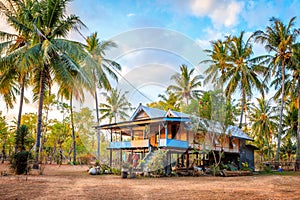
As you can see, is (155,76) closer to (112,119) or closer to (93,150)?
(112,119)

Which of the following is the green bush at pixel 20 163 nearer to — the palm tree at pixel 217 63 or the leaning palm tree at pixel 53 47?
the leaning palm tree at pixel 53 47

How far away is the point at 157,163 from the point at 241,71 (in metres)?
15.1

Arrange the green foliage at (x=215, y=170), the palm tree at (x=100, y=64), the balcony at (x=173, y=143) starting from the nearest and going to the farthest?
the balcony at (x=173, y=143)
the green foliage at (x=215, y=170)
the palm tree at (x=100, y=64)

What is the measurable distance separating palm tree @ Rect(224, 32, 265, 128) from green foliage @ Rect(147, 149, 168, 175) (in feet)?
44.3

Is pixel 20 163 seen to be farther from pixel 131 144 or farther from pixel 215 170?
pixel 215 170

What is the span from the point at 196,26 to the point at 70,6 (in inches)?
298

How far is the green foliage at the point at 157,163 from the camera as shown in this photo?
1422 cm

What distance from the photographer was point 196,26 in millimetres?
14922

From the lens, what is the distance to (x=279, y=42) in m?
23.2

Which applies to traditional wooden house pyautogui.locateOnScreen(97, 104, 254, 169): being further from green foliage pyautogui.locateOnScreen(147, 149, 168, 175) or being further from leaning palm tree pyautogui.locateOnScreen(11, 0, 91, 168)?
leaning palm tree pyautogui.locateOnScreen(11, 0, 91, 168)

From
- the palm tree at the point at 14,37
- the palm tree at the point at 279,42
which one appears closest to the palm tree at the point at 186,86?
the palm tree at the point at 279,42

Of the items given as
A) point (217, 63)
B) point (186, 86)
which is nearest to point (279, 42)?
point (217, 63)

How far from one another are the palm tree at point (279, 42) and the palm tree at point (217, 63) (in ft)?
12.1

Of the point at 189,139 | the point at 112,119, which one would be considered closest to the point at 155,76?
the point at 189,139
